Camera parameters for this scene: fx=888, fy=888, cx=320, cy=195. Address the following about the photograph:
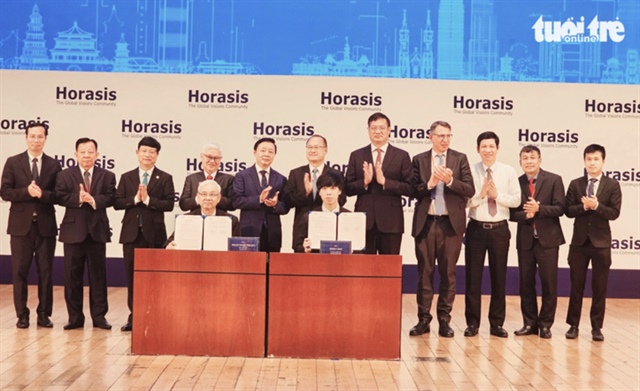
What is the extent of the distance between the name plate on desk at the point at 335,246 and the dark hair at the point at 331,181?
0.53 metres

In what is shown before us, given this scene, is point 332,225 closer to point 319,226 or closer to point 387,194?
point 319,226

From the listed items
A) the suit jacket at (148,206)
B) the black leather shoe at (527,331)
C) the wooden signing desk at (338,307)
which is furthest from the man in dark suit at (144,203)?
the black leather shoe at (527,331)

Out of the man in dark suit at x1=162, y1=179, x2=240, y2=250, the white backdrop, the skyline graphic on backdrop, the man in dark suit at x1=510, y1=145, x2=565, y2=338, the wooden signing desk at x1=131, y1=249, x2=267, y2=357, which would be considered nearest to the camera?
the wooden signing desk at x1=131, y1=249, x2=267, y2=357

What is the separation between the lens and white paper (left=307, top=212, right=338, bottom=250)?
6.23m

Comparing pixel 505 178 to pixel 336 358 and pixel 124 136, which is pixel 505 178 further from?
pixel 124 136

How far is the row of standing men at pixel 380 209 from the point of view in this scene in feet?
23.6

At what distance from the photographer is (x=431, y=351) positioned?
655cm

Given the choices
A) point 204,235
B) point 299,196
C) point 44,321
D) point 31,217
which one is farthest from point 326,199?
point 44,321

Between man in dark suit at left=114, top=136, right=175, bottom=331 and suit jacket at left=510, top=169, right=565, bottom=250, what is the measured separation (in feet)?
9.56

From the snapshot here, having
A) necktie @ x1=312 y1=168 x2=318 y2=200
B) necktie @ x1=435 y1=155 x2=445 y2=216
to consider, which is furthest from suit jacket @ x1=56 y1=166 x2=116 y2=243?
necktie @ x1=435 y1=155 x2=445 y2=216

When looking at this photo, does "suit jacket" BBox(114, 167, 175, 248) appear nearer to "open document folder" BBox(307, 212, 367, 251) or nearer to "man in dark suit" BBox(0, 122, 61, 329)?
"man in dark suit" BBox(0, 122, 61, 329)

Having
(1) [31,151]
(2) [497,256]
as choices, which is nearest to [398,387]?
(2) [497,256]

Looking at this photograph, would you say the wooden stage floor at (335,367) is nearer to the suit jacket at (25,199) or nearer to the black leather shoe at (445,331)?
the black leather shoe at (445,331)

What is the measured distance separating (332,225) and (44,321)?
2720 mm
